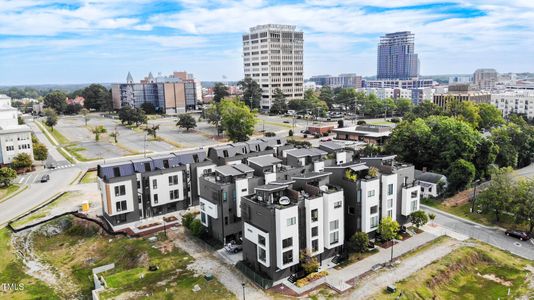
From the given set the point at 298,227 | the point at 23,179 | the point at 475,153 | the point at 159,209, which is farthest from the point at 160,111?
the point at 298,227

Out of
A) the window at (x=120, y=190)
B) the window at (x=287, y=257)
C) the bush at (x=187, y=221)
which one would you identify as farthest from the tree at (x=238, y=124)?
the window at (x=287, y=257)

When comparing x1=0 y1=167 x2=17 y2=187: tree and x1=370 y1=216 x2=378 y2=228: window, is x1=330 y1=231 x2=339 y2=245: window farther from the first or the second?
x1=0 y1=167 x2=17 y2=187: tree

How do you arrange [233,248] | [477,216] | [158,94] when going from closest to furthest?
[233,248] → [477,216] → [158,94]

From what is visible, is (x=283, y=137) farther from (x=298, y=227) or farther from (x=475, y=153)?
(x=298, y=227)

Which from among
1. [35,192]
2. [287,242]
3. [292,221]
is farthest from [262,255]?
[35,192]

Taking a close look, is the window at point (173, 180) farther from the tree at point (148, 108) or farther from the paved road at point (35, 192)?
the tree at point (148, 108)

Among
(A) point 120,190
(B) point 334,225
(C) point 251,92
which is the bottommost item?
(B) point 334,225

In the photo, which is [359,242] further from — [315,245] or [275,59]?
[275,59]

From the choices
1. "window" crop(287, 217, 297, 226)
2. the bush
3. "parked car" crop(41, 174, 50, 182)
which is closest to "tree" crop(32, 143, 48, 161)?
"parked car" crop(41, 174, 50, 182)
